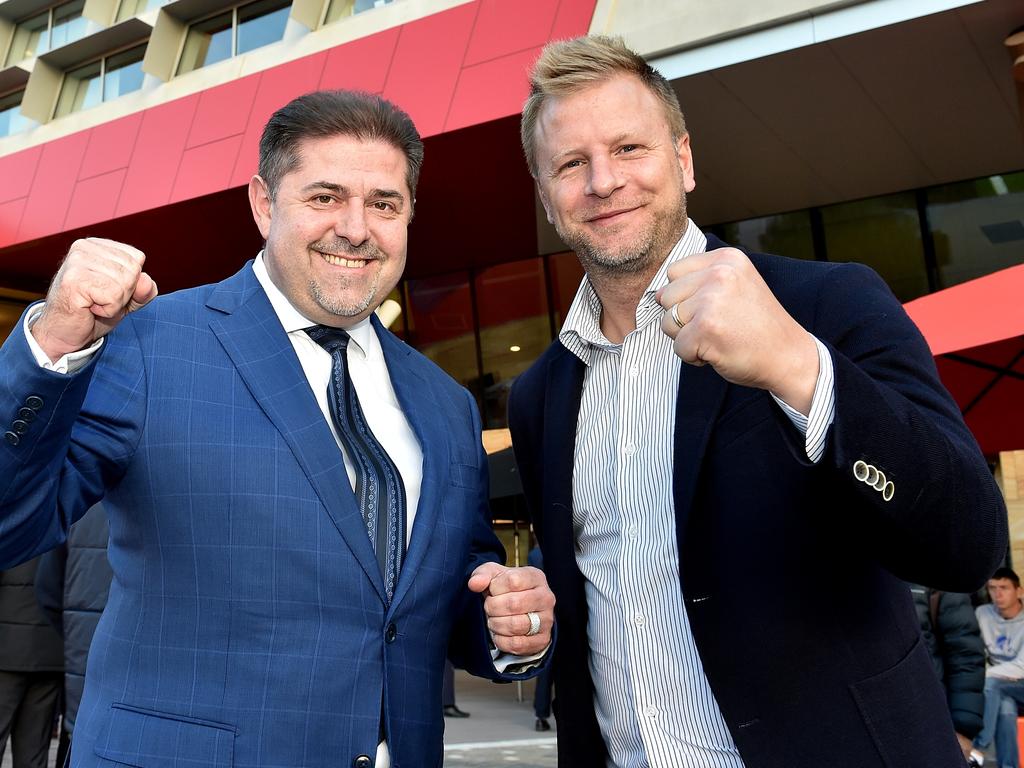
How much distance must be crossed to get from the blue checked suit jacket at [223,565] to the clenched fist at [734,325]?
3.06 feet

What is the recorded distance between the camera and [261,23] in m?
16.1

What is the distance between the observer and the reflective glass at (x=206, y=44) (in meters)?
16.6

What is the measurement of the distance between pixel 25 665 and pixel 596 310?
4.44 meters

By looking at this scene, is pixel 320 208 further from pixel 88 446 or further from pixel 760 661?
pixel 760 661

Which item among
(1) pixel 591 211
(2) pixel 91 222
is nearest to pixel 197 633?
(1) pixel 591 211

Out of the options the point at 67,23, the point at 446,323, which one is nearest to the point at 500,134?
the point at 446,323

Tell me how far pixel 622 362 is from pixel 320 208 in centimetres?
86

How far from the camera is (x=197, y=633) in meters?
1.83

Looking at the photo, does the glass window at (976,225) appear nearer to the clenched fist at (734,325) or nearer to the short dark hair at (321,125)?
the short dark hair at (321,125)

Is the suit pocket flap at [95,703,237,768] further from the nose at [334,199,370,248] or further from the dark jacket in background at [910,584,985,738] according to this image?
the dark jacket in background at [910,584,985,738]

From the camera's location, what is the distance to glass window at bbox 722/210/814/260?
1368 cm

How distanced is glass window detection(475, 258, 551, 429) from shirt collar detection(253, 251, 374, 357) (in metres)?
13.4

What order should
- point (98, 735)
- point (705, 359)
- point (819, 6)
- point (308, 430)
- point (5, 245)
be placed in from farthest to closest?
1. point (5, 245)
2. point (819, 6)
3. point (308, 430)
4. point (98, 735)
5. point (705, 359)

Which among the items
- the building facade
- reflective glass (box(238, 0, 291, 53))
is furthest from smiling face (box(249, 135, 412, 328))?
reflective glass (box(238, 0, 291, 53))
